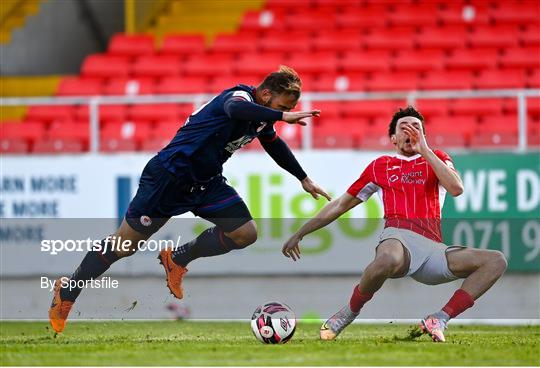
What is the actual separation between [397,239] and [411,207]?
0.26 metres

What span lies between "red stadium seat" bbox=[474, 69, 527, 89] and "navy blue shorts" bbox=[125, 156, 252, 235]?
7.18 metres

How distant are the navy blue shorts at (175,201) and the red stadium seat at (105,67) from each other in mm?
8428

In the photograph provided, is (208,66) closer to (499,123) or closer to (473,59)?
(473,59)

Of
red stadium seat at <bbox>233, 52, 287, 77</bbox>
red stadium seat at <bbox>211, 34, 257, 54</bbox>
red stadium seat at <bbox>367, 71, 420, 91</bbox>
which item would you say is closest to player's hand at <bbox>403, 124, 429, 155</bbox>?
red stadium seat at <bbox>367, 71, 420, 91</bbox>

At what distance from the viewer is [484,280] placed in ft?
25.6

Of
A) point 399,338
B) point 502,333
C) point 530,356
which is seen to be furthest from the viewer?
point 502,333

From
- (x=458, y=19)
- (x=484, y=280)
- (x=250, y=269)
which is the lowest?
(x=250, y=269)

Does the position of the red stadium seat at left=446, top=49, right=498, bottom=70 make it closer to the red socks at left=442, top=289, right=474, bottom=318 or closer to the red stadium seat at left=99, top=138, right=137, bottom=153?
the red stadium seat at left=99, top=138, right=137, bottom=153

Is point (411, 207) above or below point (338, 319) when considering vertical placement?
above

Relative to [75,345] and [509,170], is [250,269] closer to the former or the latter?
[509,170]

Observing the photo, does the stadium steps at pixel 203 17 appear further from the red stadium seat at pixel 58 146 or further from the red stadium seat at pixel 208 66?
the red stadium seat at pixel 58 146

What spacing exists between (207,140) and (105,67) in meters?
8.90

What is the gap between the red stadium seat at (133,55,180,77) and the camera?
16.6 meters

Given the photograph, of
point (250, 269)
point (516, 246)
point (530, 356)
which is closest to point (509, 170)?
point (516, 246)
